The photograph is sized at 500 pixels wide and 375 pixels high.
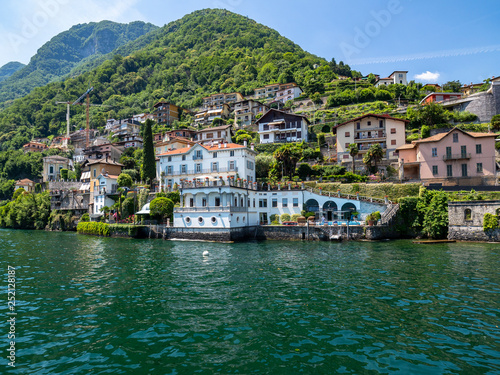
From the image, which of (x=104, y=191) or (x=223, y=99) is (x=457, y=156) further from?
(x=223, y=99)

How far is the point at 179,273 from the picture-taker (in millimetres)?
21641

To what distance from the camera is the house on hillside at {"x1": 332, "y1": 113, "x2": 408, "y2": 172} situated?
2363 inches

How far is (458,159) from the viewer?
4569 centimetres

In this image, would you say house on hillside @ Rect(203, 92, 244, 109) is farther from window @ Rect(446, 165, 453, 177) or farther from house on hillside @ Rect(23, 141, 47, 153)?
window @ Rect(446, 165, 453, 177)

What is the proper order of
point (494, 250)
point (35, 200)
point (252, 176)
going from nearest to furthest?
point (494, 250) < point (252, 176) < point (35, 200)

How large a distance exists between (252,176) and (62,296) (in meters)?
41.3

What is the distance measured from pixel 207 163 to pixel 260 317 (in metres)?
44.0

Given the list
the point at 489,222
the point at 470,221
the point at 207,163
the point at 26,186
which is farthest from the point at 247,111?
the point at 489,222

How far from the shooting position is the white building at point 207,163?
5222 centimetres

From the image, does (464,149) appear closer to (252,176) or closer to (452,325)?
(252,176)

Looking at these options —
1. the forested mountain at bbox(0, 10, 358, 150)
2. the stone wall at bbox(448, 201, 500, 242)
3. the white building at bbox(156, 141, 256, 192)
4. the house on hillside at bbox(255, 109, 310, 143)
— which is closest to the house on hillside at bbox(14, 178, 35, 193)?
the white building at bbox(156, 141, 256, 192)

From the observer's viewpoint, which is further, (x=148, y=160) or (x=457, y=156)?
(x=148, y=160)

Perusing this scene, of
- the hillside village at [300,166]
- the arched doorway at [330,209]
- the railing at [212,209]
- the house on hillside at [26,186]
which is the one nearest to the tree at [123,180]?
the hillside village at [300,166]

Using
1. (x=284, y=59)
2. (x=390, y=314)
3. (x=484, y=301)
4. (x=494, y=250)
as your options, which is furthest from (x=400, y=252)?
(x=284, y=59)
